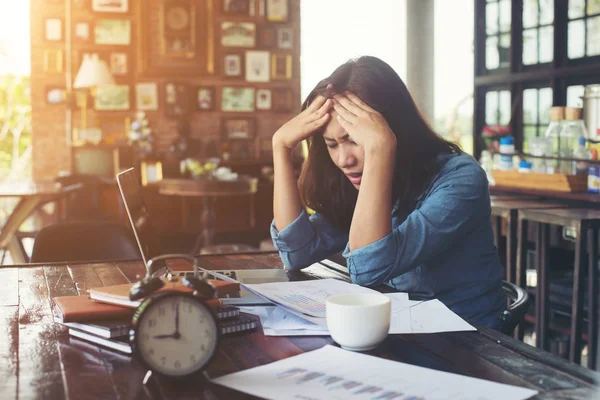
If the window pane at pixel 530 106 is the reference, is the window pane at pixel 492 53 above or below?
above

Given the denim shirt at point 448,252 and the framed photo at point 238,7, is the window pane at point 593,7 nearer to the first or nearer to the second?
the denim shirt at point 448,252

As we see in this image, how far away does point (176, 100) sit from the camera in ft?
25.6

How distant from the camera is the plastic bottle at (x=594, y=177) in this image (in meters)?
3.60

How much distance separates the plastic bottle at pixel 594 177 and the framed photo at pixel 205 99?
16.5ft

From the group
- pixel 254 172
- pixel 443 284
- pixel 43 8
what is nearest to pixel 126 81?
pixel 43 8

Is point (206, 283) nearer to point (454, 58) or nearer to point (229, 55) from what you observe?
point (229, 55)

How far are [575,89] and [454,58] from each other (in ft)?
13.1

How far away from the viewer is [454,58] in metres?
8.72

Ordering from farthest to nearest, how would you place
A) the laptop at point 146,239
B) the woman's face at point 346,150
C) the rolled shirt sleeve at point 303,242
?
the rolled shirt sleeve at point 303,242, the woman's face at point 346,150, the laptop at point 146,239

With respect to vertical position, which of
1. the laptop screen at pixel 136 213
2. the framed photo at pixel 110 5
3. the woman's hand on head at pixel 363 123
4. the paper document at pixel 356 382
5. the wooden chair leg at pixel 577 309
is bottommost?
the wooden chair leg at pixel 577 309

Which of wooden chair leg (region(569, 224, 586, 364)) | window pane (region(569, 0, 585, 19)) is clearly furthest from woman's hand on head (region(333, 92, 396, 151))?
window pane (region(569, 0, 585, 19))

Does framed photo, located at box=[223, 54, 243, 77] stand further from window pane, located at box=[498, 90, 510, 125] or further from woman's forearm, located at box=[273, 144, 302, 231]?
woman's forearm, located at box=[273, 144, 302, 231]

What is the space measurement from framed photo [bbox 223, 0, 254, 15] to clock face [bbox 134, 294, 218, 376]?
7374 millimetres

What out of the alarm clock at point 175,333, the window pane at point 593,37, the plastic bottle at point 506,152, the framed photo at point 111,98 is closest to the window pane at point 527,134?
the window pane at point 593,37
